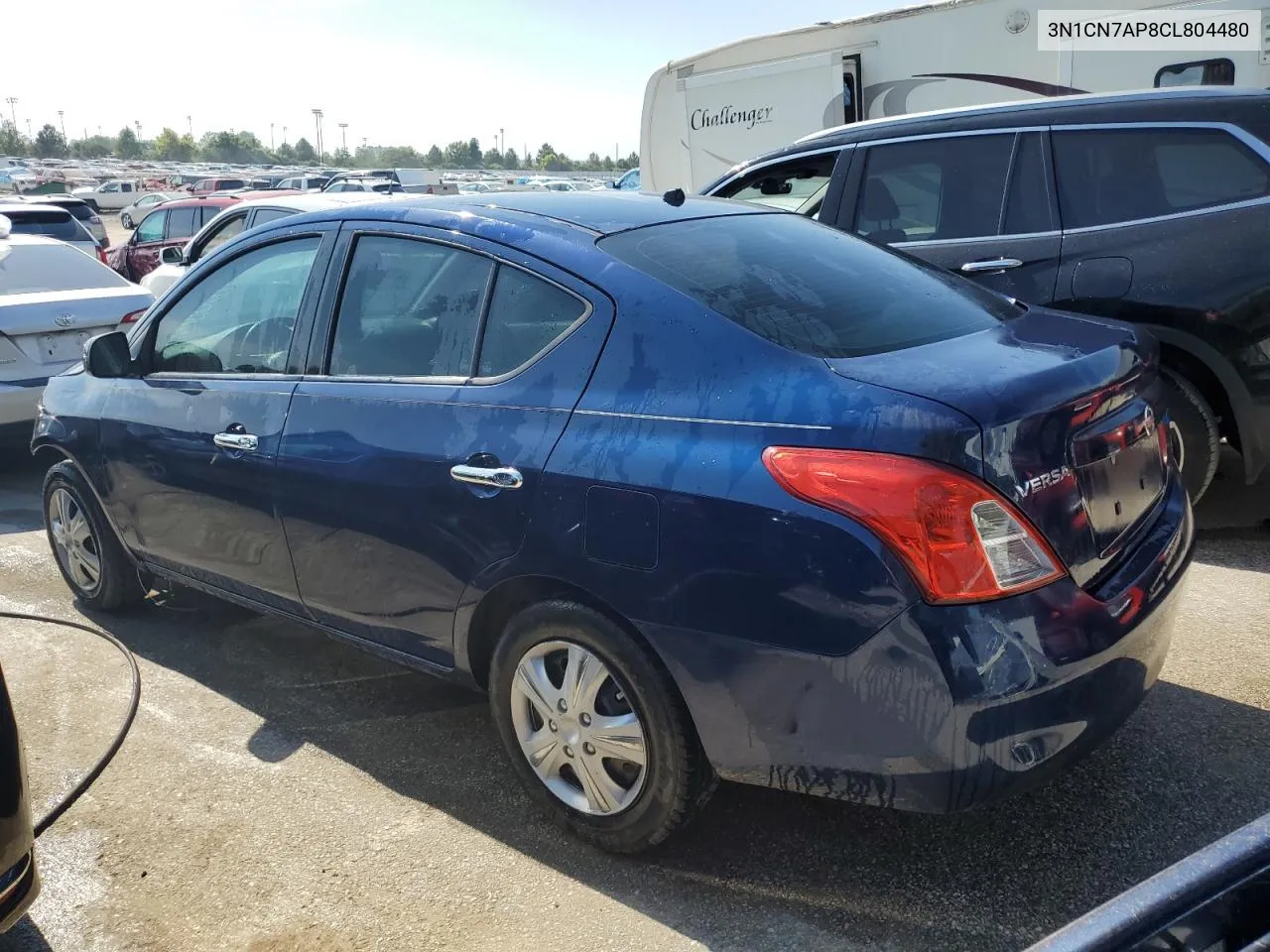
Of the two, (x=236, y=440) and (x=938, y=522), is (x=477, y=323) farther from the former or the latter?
(x=938, y=522)

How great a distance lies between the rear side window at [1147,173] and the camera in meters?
4.54

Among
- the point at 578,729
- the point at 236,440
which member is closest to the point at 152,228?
the point at 236,440

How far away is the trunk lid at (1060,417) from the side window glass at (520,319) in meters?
0.75

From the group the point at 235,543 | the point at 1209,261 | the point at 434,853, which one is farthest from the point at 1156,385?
the point at 235,543

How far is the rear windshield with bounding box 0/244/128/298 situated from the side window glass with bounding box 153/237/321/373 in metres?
3.82

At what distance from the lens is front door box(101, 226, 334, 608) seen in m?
3.58

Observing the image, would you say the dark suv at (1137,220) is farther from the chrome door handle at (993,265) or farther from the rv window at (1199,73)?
the rv window at (1199,73)

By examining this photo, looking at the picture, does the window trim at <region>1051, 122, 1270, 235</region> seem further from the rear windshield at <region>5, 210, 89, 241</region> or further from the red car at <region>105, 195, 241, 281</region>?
the rear windshield at <region>5, 210, 89, 241</region>

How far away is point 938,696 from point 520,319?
1446mm

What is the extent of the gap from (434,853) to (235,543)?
136 cm

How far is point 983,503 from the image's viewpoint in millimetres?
2256

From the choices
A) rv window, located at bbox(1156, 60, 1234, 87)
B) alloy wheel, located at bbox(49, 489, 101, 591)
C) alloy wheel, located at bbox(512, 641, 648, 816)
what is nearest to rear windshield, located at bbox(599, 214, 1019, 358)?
alloy wheel, located at bbox(512, 641, 648, 816)

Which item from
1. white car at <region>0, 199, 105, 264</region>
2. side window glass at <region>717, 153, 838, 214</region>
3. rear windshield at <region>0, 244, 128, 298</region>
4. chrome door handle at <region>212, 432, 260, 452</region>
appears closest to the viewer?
chrome door handle at <region>212, 432, 260, 452</region>

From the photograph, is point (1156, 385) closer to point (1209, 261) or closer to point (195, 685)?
point (1209, 261)
